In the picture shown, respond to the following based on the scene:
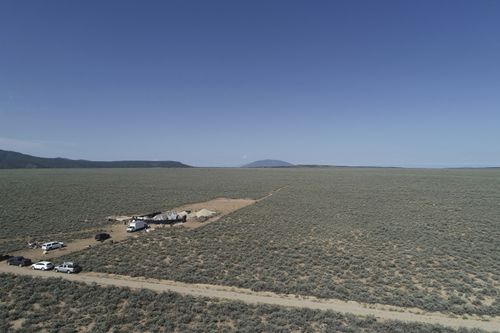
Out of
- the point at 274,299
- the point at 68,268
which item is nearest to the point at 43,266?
the point at 68,268

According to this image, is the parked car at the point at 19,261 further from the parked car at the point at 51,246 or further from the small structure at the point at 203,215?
the small structure at the point at 203,215

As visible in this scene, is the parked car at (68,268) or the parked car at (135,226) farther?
the parked car at (135,226)

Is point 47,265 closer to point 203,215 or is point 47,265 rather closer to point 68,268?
point 68,268

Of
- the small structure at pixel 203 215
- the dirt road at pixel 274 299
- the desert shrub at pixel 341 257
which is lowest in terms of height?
the dirt road at pixel 274 299

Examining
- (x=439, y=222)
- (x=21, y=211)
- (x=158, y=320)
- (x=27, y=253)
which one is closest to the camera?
(x=158, y=320)

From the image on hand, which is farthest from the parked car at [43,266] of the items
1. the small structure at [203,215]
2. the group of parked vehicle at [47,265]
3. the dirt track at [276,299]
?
the small structure at [203,215]

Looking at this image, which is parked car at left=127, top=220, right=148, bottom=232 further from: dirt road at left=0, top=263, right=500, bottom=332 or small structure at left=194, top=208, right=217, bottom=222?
dirt road at left=0, top=263, right=500, bottom=332

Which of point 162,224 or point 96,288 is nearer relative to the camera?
point 96,288

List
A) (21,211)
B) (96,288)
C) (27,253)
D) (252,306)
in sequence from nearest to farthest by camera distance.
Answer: (252,306)
(96,288)
(27,253)
(21,211)

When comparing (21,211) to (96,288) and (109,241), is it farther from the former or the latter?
(96,288)

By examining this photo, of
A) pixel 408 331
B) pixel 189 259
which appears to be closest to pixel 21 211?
pixel 189 259
